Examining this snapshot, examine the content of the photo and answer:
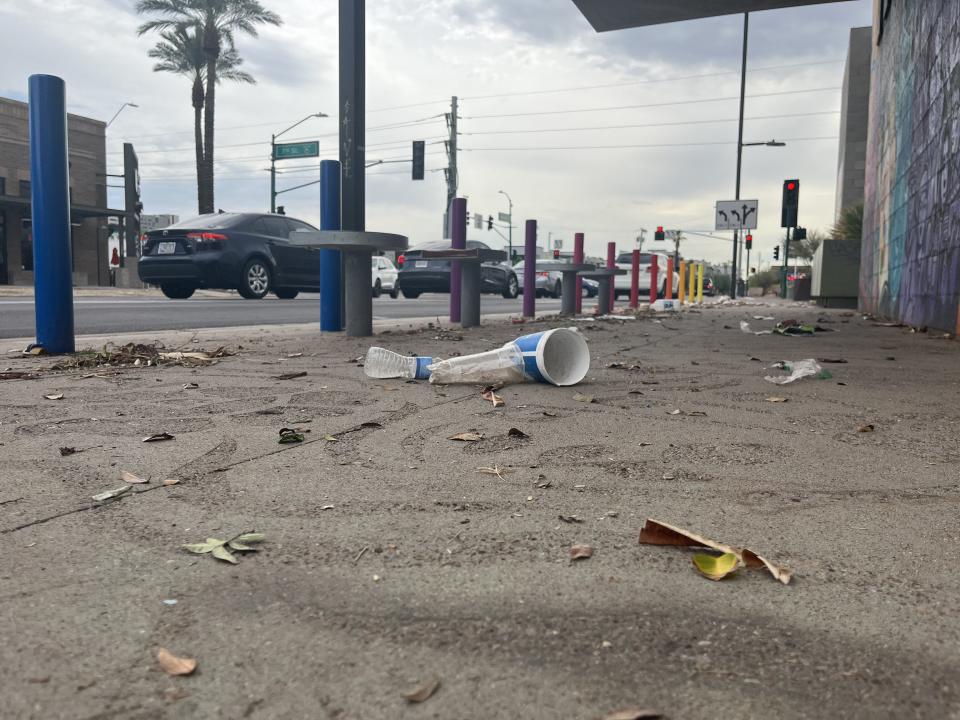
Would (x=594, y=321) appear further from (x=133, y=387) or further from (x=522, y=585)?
(x=522, y=585)

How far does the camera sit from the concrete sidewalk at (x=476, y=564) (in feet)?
3.78

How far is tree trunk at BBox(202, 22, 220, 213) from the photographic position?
90.1ft

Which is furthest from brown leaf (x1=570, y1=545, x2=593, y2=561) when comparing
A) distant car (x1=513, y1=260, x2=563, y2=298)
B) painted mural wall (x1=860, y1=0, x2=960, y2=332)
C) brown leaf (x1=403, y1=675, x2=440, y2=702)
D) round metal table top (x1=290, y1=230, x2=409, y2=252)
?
distant car (x1=513, y1=260, x2=563, y2=298)

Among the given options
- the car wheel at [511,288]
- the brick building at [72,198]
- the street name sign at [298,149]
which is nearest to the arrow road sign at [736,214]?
the car wheel at [511,288]

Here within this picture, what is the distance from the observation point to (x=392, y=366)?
14.3 ft

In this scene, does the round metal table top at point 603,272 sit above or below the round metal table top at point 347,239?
below

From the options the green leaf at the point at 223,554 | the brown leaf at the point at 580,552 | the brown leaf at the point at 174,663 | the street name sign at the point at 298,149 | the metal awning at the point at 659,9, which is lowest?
the brown leaf at the point at 174,663

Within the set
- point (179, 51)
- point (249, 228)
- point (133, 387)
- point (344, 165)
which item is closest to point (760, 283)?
point (179, 51)

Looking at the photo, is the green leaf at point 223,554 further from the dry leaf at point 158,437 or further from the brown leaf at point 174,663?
the dry leaf at point 158,437

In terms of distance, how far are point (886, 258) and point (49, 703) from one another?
12905mm

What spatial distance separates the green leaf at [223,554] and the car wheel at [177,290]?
43.6ft

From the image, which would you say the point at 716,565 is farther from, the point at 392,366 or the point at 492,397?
the point at 392,366

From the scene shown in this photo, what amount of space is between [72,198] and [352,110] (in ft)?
108

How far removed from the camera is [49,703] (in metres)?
1.10
